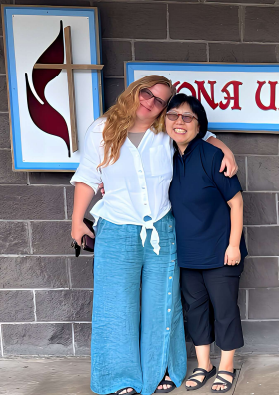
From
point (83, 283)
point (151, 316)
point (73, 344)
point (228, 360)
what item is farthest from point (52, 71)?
point (228, 360)

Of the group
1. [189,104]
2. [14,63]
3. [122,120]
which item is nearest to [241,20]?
[189,104]

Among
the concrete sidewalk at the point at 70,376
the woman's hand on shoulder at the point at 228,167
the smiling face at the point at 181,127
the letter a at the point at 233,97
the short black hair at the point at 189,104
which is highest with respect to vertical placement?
the letter a at the point at 233,97

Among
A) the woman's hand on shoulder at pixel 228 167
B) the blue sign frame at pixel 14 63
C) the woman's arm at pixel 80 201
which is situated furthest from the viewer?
the blue sign frame at pixel 14 63

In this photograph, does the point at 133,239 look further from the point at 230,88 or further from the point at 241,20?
the point at 241,20

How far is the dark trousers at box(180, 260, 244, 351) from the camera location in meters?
2.09

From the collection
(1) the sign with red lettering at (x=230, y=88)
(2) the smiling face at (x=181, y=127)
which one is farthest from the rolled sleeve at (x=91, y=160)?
(1) the sign with red lettering at (x=230, y=88)

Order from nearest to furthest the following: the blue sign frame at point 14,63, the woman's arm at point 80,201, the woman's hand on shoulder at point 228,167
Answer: the woman's hand on shoulder at point 228,167 < the woman's arm at point 80,201 < the blue sign frame at point 14,63

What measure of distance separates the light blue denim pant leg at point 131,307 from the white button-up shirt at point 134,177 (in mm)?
55

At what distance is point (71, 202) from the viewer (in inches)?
98.3

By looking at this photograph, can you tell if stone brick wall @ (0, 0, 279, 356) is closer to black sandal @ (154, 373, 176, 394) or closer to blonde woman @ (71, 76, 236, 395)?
blonde woman @ (71, 76, 236, 395)

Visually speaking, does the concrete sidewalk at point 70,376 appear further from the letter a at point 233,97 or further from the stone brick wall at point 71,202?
the letter a at point 233,97

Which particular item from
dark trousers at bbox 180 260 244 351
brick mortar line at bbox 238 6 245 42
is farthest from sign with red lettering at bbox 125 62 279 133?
dark trousers at bbox 180 260 244 351

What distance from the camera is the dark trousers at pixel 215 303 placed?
209cm

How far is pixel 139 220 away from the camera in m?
2.02
